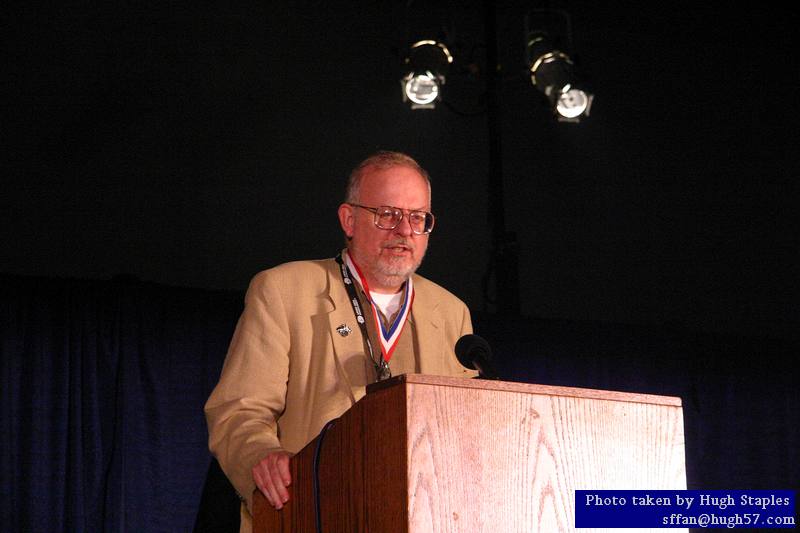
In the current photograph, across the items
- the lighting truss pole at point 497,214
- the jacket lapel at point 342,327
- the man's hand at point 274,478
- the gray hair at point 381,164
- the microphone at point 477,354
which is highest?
the lighting truss pole at point 497,214

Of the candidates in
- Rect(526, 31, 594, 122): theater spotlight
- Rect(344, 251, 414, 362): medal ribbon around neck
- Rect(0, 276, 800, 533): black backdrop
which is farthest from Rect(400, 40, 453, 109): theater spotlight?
Rect(344, 251, 414, 362): medal ribbon around neck

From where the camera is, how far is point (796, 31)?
6234 millimetres

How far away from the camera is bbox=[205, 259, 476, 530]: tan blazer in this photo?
232 centimetres

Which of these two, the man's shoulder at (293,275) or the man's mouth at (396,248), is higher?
the man's mouth at (396,248)

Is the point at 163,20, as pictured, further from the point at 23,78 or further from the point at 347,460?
the point at 347,460

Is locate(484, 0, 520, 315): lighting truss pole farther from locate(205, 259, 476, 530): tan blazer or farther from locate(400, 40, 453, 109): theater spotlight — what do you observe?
locate(205, 259, 476, 530): tan blazer

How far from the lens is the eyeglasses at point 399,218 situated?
2.62 m

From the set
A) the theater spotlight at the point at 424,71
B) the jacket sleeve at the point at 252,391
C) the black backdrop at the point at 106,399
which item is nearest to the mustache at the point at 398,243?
the jacket sleeve at the point at 252,391

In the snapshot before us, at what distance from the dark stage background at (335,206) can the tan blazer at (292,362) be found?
5.31 ft

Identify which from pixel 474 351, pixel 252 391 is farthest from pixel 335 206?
pixel 474 351

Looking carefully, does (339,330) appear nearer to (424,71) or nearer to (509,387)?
(509,387)

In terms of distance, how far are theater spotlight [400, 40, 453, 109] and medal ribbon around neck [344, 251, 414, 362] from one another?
2.44 meters

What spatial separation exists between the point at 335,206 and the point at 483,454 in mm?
3632

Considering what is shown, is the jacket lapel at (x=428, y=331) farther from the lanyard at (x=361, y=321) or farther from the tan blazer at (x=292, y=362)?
the lanyard at (x=361, y=321)
